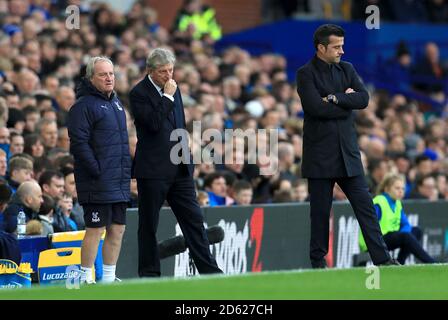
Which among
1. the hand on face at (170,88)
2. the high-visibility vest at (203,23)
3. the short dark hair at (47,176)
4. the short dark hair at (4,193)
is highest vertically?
the high-visibility vest at (203,23)

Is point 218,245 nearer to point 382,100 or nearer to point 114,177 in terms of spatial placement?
point 114,177

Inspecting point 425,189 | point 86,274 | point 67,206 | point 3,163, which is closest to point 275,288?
point 86,274

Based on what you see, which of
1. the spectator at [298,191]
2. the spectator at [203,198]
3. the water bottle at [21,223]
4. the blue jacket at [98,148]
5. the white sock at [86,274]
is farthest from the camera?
the spectator at [298,191]

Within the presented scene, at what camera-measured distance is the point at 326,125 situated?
11.2 metres

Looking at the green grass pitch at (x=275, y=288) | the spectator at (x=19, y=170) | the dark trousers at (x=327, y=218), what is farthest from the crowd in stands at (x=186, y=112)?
the green grass pitch at (x=275, y=288)

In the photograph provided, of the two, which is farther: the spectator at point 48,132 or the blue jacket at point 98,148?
the spectator at point 48,132

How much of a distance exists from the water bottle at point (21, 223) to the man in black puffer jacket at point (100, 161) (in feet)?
4.23

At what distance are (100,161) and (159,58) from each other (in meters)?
1.09

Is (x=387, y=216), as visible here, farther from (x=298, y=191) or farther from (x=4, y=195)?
(x=4, y=195)

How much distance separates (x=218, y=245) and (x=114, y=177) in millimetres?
3554

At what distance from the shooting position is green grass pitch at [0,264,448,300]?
8461 mm

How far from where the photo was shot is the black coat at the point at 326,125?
11125 millimetres

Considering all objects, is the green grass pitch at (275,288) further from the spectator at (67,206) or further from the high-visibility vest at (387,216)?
the high-visibility vest at (387,216)
